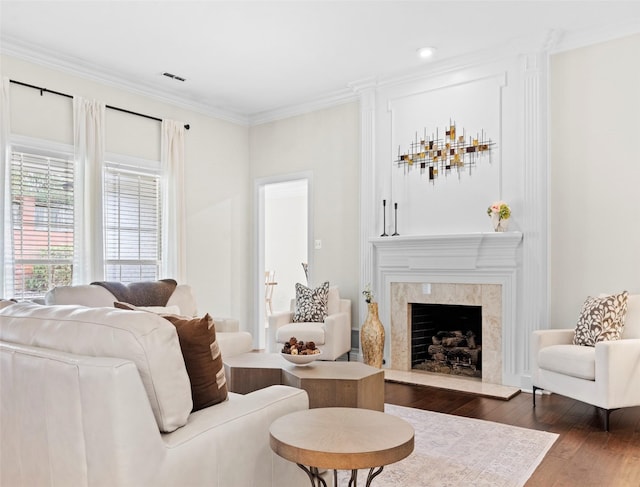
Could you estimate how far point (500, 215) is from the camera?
15.0ft

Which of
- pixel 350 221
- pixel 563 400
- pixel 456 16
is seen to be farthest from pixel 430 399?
pixel 456 16

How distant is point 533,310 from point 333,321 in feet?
6.21

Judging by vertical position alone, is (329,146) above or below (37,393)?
above

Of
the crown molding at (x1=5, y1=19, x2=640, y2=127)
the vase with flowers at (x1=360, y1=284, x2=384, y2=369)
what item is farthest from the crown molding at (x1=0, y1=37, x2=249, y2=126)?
the vase with flowers at (x1=360, y1=284, x2=384, y2=369)

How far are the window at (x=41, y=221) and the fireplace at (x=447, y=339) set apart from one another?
3534 millimetres

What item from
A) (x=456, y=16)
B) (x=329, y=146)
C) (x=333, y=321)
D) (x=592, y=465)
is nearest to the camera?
(x=592, y=465)

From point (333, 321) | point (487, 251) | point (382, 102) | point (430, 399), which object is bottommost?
point (430, 399)

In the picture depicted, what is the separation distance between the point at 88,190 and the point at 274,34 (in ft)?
7.71

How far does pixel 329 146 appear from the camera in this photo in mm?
6078

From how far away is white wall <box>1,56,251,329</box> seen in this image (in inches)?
184

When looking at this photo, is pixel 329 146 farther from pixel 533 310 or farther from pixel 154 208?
pixel 533 310

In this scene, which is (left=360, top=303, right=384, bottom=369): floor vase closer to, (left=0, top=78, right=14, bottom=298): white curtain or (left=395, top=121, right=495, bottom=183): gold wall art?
(left=395, top=121, right=495, bottom=183): gold wall art

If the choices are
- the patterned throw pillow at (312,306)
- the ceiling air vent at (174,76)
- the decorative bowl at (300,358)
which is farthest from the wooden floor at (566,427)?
the ceiling air vent at (174,76)

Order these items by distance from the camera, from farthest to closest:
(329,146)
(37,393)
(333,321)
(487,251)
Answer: (329,146), (333,321), (487,251), (37,393)
